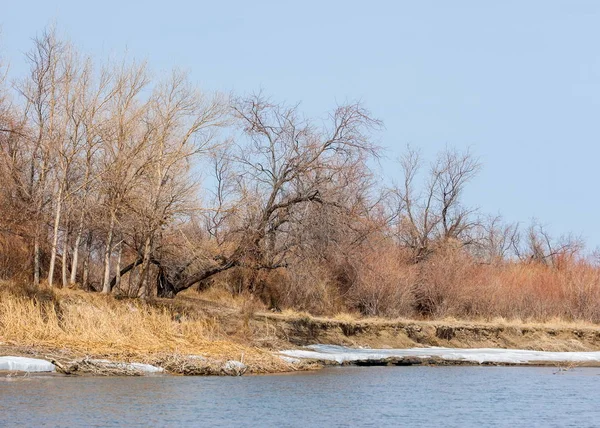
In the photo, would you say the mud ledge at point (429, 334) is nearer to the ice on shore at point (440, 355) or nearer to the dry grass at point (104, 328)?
the ice on shore at point (440, 355)

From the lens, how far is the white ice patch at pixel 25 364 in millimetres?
21328

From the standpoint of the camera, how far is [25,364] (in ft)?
70.2

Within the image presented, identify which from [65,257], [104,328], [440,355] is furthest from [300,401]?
[65,257]

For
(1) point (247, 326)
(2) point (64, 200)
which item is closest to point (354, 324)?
(1) point (247, 326)

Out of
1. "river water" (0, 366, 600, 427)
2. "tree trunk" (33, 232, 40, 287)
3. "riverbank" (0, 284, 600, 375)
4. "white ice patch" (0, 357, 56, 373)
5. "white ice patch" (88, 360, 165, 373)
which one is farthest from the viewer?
"tree trunk" (33, 232, 40, 287)

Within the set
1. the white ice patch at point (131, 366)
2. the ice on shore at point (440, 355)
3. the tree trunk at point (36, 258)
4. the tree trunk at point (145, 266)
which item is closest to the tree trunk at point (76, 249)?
the tree trunk at point (36, 258)

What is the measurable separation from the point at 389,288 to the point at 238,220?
9.64 metres

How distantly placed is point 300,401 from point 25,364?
22.8 feet

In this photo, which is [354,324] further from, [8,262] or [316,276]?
[8,262]

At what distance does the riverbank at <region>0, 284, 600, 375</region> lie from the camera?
2397 cm

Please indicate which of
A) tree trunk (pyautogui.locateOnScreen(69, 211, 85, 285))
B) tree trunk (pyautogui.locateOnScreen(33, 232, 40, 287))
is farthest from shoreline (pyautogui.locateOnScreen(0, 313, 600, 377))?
tree trunk (pyautogui.locateOnScreen(33, 232, 40, 287))

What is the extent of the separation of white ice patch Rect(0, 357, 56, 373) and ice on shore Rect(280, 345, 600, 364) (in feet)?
29.3

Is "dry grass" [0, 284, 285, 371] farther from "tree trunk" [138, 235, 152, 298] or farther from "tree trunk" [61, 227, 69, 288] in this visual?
"tree trunk" [138, 235, 152, 298]

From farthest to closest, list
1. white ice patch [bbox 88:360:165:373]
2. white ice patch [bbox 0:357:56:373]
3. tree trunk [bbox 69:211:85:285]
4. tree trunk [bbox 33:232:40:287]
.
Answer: tree trunk [bbox 69:211:85:285], tree trunk [bbox 33:232:40:287], white ice patch [bbox 88:360:165:373], white ice patch [bbox 0:357:56:373]
